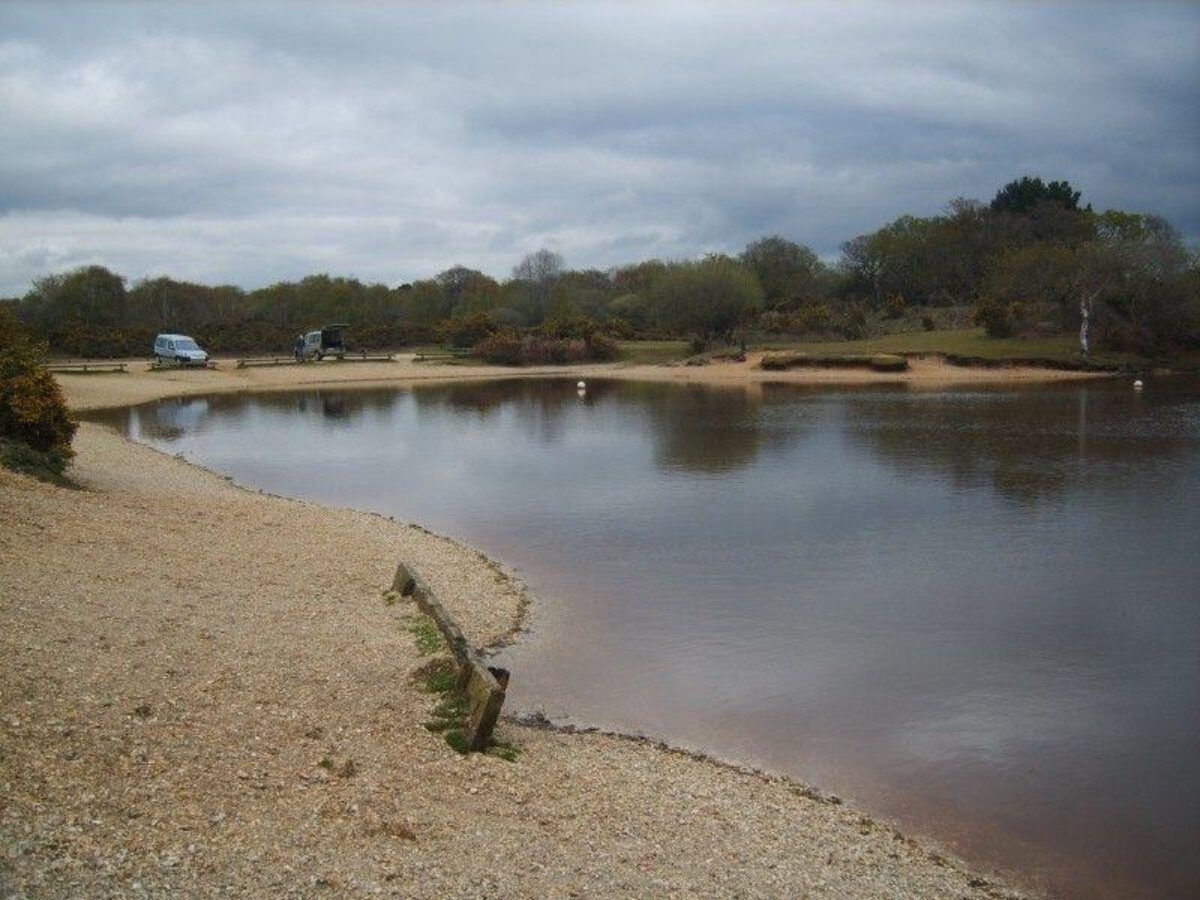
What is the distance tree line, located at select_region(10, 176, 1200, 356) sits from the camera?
57.0m

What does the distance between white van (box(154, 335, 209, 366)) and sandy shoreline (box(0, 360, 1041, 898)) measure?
2142 inches

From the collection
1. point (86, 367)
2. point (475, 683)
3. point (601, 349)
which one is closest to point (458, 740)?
point (475, 683)

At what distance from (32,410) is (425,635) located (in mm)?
11478

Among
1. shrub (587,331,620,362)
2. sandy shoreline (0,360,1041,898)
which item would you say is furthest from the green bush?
sandy shoreline (0,360,1041,898)

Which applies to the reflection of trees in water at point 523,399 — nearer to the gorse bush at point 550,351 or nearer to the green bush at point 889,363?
the gorse bush at point 550,351

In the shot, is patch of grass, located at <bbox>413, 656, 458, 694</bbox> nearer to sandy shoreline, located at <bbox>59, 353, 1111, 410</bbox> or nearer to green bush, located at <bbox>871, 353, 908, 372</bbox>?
sandy shoreline, located at <bbox>59, 353, 1111, 410</bbox>

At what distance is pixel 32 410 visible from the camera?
60.2 ft

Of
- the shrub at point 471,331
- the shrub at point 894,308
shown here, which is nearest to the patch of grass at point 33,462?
the shrub at point 471,331

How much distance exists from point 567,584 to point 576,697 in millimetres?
4240

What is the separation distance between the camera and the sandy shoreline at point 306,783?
231 inches

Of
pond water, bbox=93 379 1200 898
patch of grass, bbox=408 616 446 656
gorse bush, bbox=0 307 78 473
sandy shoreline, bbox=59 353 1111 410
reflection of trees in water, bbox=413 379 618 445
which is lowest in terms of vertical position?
pond water, bbox=93 379 1200 898

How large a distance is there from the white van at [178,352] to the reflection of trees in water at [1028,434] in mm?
41425

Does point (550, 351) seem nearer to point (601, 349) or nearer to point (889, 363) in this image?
point (601, 349)

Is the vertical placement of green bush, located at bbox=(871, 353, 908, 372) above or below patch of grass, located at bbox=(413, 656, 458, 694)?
above
